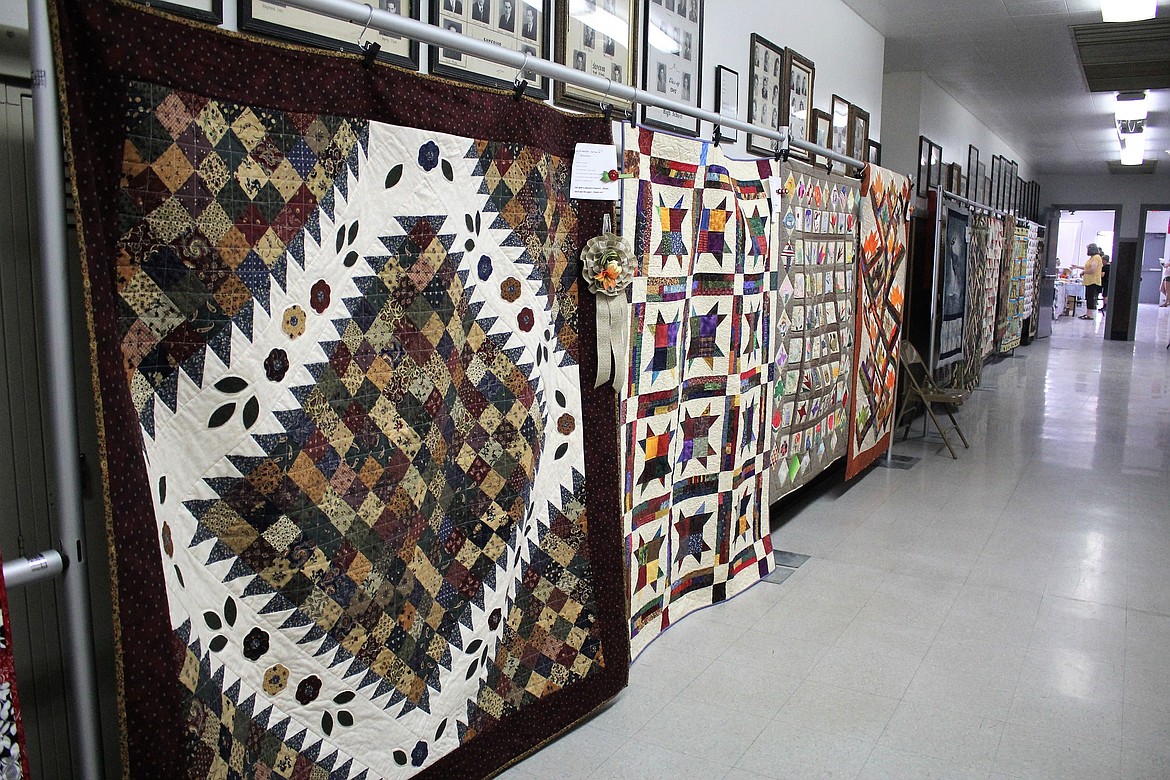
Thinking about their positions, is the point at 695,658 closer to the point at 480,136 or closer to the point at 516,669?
the point at 516,669

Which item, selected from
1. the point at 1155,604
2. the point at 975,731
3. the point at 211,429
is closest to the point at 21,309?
the point at 211,429

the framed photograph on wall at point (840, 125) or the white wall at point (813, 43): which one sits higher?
the white wall at point (813, 43)

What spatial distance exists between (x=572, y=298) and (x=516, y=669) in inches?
39.3

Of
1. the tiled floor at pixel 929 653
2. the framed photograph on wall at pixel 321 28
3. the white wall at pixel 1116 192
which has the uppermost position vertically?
the white wall at pixel 1116 192

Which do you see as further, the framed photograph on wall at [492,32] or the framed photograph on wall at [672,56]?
the framed photograph on wall at [672,56]

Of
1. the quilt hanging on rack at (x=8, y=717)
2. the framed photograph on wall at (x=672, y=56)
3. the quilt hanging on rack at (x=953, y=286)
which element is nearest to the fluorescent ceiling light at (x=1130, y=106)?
the quilt hanging on rack at (x=953, y=286)

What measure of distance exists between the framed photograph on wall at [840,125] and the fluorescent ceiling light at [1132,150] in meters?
7.80

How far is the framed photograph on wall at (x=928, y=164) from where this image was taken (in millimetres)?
8148

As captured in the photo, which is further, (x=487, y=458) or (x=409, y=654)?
(x=487, y=458)

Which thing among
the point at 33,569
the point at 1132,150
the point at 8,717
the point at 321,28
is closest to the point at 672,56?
the point at 321,28

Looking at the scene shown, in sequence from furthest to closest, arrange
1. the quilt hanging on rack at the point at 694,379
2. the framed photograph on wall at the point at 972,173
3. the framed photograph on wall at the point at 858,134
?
the framed photograph on wall at the point at 972,173, the framed photograph on wall at the point at 858,134, the quilt hanging on rack at the point at 694,379

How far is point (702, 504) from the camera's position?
11.2 feet

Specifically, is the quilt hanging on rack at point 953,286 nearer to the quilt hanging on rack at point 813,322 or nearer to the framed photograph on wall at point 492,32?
the quilt hanging on rack at point 813,322

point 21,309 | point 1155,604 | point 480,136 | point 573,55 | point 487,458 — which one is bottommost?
point 1155,604
